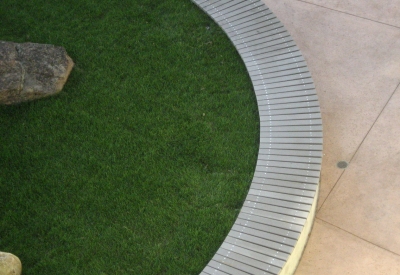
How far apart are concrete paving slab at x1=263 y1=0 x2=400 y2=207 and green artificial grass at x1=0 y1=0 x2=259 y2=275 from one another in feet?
2.35

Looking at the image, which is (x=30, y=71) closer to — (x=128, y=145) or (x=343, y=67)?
(x=128, y=145)

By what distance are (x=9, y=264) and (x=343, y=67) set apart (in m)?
3.61

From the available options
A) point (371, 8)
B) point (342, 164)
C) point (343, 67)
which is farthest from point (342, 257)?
point (371, 8)

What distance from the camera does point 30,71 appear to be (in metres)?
5.39

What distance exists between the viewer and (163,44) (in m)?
5.97

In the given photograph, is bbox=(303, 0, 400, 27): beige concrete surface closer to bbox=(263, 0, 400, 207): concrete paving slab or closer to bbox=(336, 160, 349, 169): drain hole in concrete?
bbox=(263, 0, 400, 207): concrete paving slab

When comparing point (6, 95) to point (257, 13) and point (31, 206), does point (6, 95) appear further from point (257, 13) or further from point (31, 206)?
point (257, 13)

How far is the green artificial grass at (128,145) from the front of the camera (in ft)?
14.2

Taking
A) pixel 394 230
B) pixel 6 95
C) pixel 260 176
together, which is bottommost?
pixel 394 230

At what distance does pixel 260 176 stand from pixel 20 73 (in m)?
2.44

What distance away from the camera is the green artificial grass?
4.32 meters

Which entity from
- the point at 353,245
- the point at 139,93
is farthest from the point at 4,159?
the point at 353,245

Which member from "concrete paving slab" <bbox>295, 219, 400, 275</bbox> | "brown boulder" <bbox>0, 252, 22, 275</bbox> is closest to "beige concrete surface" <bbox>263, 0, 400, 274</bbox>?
"concrete paving slab" <bbox>295, 219, 400, 275</bbox>

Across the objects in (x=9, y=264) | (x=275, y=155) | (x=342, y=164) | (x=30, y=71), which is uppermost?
(x=30, y=71)
